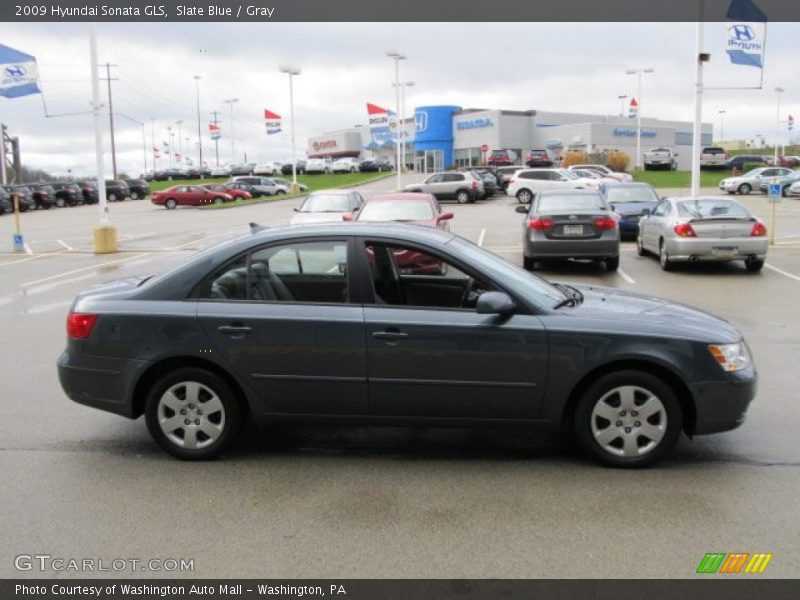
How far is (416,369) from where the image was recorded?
5.04 meters

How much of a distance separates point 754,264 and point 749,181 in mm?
33880

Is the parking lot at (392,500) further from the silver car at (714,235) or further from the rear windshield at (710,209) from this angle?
the rear windshield at (710,209)

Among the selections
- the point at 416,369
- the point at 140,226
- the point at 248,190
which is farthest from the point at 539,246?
the point at 248,190

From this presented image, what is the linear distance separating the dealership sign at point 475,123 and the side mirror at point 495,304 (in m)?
75.5

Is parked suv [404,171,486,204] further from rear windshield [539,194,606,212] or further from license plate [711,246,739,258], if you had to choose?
license plate [711,246,739,258]

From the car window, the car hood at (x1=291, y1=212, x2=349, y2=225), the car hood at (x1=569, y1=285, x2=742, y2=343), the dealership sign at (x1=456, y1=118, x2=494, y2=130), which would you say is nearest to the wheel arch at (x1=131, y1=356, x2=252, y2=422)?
the car window

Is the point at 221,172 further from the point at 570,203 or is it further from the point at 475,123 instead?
the point at 570,203

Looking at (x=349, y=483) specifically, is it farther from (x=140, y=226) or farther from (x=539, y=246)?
(x=140, y=226)

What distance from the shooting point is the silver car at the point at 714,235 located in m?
14.4

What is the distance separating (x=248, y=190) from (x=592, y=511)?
173 feet

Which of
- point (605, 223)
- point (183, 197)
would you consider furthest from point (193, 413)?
point (183, 197)

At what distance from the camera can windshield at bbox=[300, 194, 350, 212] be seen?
747 inches

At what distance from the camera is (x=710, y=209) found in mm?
14969

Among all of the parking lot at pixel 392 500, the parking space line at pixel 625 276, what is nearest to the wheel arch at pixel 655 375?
the parking lot at pixel 392 500
